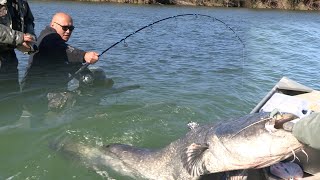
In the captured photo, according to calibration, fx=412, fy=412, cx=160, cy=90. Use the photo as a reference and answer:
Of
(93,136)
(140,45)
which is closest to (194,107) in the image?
(93,136)

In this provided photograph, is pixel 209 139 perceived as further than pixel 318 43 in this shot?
No

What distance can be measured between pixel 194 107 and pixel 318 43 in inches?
488

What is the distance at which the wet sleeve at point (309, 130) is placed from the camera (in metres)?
3.45

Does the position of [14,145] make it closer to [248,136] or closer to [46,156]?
[46,156]

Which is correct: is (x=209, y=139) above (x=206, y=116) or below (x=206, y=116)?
above

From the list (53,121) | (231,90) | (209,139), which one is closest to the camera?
(209,139)

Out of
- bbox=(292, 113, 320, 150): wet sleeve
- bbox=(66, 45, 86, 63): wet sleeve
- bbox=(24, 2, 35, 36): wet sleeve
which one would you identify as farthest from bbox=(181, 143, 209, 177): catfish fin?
bbox=(24, 2, 35, 36): wet sleeve

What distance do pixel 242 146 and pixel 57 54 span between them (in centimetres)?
464

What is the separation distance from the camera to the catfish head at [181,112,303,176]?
3760 millimetres

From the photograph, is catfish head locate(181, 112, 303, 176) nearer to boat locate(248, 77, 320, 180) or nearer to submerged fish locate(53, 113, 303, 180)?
submerged fish locate(53, 113, 303, 180)

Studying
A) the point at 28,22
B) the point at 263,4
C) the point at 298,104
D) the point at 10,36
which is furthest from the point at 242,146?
the point at 263,4

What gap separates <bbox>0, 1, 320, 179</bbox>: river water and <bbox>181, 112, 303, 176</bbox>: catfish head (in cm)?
174

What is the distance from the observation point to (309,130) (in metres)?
3.47

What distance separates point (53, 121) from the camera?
7.52m
